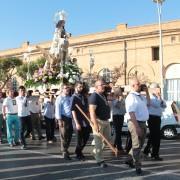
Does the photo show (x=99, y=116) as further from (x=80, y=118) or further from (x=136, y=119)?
(x=80, y=118)

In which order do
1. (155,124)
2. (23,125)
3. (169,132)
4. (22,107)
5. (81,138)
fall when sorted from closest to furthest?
1. (155,124)
2. (81,138)
3. (23,125)
4. (22,107)
5. (169,132)

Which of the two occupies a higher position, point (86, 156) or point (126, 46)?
point (126, 46)

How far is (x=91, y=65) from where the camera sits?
179 feet

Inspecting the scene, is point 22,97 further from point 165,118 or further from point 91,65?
point 91,65

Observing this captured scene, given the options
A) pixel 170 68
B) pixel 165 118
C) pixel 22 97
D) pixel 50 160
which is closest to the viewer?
pixel 50 160

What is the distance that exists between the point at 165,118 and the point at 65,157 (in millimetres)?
7085

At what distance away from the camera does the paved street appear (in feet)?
30.9

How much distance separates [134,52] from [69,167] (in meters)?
42.9

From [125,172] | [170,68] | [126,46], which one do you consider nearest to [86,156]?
[125,172]

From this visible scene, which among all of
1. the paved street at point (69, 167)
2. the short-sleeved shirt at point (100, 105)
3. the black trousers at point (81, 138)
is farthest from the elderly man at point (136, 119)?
the black trousers at point (81, 138)

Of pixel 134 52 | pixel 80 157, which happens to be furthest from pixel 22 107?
pixel 134 52

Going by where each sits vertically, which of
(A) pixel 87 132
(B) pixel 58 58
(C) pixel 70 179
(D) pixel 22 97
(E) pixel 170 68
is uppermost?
(E) pixel 170 68

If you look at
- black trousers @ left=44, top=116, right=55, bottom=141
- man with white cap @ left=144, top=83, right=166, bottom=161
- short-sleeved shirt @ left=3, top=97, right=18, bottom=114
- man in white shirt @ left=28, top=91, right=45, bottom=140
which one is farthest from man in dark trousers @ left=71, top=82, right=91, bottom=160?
man in white shirt @ left=28, top=91, right=45, bottom=140

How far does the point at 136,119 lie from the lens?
375 inches
